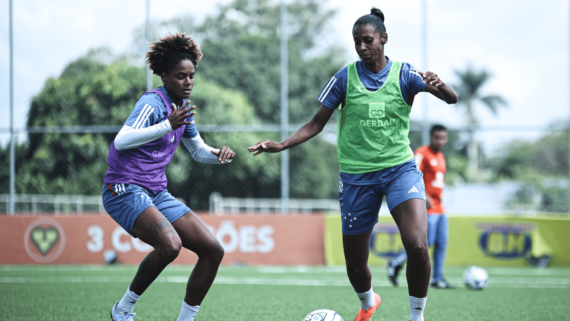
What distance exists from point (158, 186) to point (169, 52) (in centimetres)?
101

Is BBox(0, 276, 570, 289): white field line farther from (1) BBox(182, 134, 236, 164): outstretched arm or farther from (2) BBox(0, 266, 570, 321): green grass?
(1) BBox(182, 134, 236, 164): outstretched arm

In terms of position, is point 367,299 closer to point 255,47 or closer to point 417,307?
point 417,307

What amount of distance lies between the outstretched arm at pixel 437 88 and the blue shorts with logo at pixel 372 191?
1.77 feet

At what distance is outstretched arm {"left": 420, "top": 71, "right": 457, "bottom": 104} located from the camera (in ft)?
13.6

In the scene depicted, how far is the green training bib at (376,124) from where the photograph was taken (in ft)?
14.1

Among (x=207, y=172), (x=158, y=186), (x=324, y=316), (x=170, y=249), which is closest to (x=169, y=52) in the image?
(x=158, y=186)

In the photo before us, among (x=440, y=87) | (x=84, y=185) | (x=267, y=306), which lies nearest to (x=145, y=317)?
(x=267, y=306)

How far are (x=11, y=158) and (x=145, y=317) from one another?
29.2ft

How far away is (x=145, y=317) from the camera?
5.39 meters

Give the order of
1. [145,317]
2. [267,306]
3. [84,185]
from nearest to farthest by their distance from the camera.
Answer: [145,317], [267,306], [84,185]

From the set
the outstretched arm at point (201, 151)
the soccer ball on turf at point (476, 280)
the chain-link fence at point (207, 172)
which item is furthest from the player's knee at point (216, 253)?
the chain-link fence at point (207, 172)

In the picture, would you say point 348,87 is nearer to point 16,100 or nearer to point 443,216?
point 443,216

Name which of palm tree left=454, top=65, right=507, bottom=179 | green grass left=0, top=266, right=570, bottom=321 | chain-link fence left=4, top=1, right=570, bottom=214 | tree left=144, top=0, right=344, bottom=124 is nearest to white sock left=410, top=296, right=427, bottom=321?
green grass left=0, top=266, right=570, bottom=321

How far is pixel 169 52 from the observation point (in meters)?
4.46
